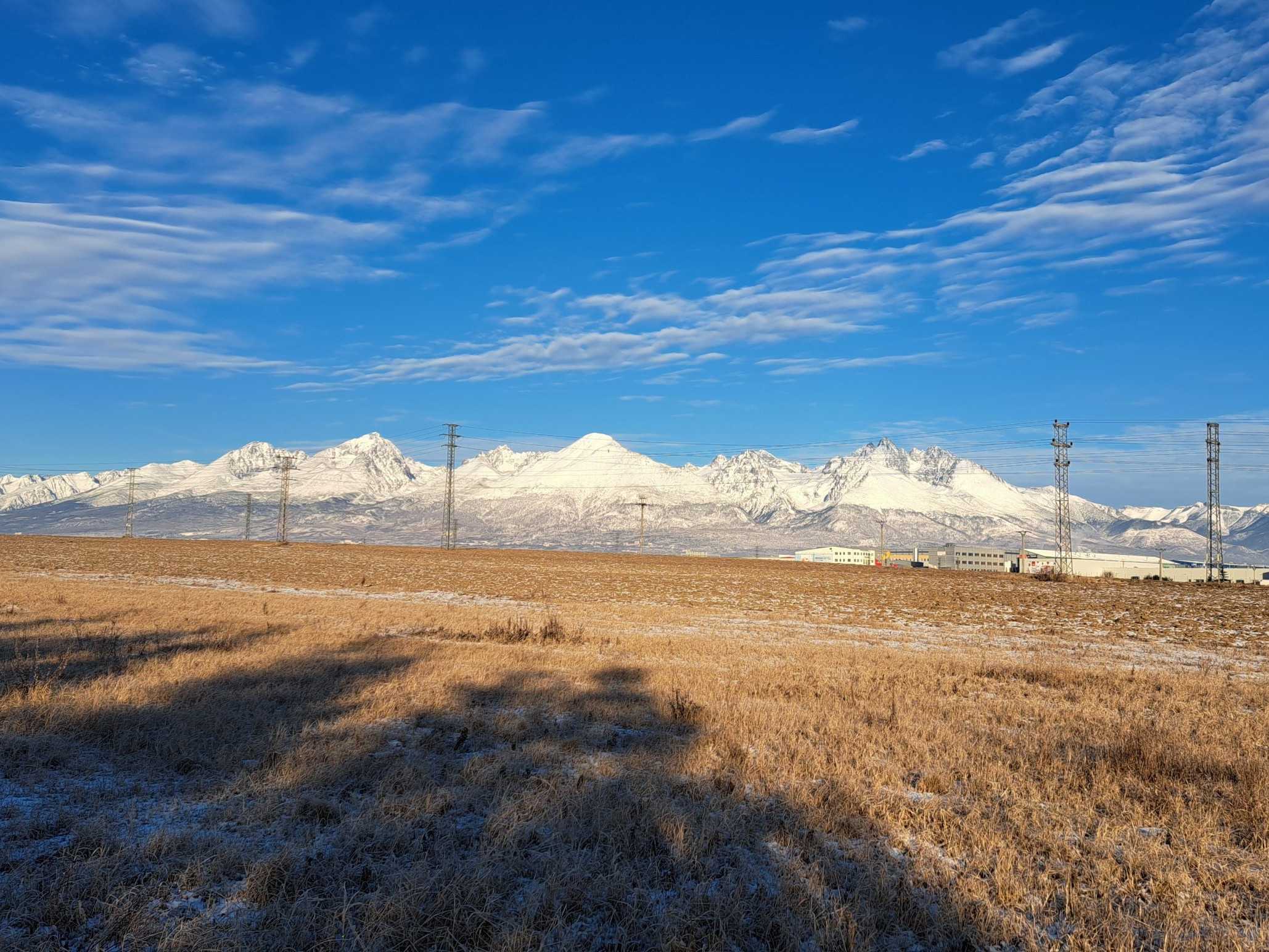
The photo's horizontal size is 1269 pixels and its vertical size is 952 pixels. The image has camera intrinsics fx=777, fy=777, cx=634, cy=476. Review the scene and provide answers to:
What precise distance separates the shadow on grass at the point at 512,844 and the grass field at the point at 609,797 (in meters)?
0.03

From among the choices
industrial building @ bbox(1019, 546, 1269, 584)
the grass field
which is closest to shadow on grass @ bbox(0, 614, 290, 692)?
the grass field

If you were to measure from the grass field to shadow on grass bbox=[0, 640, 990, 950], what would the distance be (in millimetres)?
34

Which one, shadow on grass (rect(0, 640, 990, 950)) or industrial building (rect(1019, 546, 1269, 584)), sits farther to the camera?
industrial building (rect(1019, 546, 1269, 584))

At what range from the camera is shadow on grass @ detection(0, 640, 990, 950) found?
548cm

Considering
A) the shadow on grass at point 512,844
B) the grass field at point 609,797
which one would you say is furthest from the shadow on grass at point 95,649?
the shadow on grass at point 512,844

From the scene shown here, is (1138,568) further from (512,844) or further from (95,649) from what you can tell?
(512,844)

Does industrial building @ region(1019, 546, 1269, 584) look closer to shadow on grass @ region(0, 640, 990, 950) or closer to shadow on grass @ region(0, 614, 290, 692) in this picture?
shadow on grass @ region(0, 614, 290, 692)

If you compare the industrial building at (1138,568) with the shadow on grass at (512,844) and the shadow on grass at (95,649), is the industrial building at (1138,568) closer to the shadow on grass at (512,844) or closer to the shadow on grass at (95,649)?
the shadow on grass at (95,649)

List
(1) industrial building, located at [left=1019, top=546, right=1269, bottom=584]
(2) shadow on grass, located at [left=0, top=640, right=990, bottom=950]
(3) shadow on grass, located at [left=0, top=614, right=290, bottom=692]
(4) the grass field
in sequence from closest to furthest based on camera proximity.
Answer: (2) shadow on grass, located at [left=0, top=640, right=990, bottom=950]
(4) the grass field
(3) shadow on grass, located at [left=0, top=614, right=290, bottom=692]
(1) industrial building, located at [left=1019, top=546, right=1269, bottom=584]

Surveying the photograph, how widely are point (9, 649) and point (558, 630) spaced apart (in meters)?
12.1

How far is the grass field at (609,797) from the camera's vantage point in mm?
5633

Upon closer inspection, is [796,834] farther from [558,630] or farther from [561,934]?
[558,630]

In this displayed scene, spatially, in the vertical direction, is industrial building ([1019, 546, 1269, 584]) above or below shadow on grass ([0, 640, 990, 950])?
below

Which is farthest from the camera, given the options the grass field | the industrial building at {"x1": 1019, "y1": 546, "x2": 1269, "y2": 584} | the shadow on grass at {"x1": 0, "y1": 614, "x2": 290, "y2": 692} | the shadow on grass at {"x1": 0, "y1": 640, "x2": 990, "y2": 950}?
the industrial building at {"x1": 1019, "y1": 546, "x2": 1269, "y2": 584}
